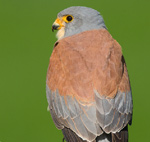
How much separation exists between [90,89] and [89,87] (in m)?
0.03

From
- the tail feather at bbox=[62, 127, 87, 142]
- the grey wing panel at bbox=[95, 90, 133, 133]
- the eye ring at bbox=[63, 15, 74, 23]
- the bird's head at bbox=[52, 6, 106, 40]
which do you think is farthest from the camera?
the eye ring at bbox=[63, 15, 74, 23]

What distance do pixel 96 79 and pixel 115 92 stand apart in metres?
0.29

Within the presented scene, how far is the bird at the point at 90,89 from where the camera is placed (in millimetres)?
5375

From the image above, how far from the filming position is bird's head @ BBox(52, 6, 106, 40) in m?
6.61

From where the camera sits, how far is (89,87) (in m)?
5.50

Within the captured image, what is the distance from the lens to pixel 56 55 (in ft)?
20.0

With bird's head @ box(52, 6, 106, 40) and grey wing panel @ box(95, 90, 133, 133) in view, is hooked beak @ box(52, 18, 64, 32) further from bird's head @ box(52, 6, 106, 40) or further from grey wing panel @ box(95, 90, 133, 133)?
grey wing panel @ box(95, 90, 133, 133)

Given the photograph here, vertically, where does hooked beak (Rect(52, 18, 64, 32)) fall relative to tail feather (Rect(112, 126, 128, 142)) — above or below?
above

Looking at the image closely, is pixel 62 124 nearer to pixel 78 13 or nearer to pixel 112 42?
pixel 112 42

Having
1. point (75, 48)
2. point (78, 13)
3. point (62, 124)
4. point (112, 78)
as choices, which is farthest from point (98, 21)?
point (62, 124)

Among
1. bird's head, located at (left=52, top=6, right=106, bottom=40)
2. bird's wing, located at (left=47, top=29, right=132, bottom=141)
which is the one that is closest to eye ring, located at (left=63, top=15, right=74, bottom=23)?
bird's head, located at (left=52, top=6, right=106, bottom=40)

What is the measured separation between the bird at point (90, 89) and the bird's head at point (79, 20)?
21 cm

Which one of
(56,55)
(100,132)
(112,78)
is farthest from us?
(56,55)

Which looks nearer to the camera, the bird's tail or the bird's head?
the bird's tail
